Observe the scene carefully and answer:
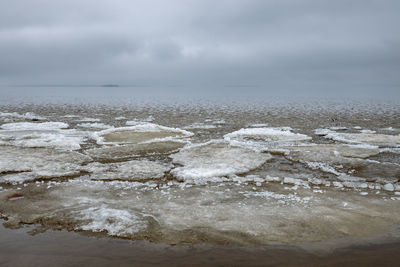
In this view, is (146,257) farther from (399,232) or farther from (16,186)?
(16,186)

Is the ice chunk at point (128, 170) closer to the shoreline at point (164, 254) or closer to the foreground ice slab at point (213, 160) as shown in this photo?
the foreground ice slab at point (213, 160)

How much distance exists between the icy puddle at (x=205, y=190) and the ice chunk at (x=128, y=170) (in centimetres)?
3

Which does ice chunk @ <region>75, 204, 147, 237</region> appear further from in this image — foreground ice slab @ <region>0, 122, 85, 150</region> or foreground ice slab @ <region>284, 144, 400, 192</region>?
foreground ice slab @ <region>0, 122, 85, 150</region>

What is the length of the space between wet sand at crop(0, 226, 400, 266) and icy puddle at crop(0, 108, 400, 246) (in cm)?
26

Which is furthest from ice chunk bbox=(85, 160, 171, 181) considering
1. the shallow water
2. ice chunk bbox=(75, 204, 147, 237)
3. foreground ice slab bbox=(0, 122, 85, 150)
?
foreground ice slab bbox=(0, 122, 85, 150)

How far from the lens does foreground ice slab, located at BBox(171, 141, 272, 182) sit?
8.27 m

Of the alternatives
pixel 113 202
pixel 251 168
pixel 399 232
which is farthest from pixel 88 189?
pixel 399 232

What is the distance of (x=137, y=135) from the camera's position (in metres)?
14.5

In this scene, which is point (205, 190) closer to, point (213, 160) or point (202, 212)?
point (202, 212)

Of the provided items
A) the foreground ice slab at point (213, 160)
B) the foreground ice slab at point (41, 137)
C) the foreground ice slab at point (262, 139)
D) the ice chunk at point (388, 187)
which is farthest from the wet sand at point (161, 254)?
the foreground ice slab at point (41, 137)

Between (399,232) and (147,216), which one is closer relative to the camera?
(399,232)

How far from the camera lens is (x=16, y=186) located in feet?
23.8

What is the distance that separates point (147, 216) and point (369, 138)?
11647 mm

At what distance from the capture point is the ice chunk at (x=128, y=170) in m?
7.99
